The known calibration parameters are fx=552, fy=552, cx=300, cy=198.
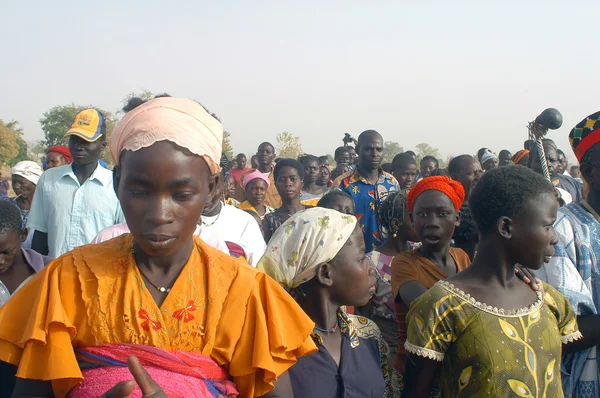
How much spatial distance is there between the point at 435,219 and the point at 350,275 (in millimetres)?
963

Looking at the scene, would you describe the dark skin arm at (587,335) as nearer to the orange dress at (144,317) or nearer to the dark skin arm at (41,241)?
the orange dress at (144,317)

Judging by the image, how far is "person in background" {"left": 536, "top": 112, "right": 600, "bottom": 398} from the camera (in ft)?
8.50

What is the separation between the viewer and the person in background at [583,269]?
8.50 feet

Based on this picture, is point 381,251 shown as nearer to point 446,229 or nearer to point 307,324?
point 446,229

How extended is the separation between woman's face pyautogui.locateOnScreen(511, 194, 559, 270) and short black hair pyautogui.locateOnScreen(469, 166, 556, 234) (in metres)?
0.04

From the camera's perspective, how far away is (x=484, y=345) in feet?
7.04

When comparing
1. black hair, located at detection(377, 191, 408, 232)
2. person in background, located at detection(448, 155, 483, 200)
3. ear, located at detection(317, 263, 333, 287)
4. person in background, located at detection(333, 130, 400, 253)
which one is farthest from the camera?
person in background, located at detection(448, 155, 483, 200)

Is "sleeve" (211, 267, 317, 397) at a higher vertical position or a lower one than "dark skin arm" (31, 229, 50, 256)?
higher

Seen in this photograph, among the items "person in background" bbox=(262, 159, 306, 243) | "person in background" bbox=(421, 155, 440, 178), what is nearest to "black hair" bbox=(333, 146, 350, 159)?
"person in background" bbox=(421, 155, 440, 178)

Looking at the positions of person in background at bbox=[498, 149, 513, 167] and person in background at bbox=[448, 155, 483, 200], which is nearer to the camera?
person in background at bbox=[448, 155, 483, 200]

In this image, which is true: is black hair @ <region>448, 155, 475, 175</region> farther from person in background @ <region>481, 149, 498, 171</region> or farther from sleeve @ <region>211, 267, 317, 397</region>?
sleeve @ <region>211, 267, 317, 397</region>

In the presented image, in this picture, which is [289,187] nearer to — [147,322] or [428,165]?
[147,322]

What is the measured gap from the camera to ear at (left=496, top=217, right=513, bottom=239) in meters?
2.31

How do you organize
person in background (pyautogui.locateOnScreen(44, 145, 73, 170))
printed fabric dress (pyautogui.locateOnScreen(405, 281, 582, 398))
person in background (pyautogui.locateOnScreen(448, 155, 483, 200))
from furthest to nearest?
1. person in background (pyautogui.locateOnScreen(44, 145, 73, 170))
2. person in background (pyautogui.locateOnScreen(448, 155, 483, 200))
3. printed fabric dress (pyautogui.locateOnScreen(405, 281, 582, 398))
